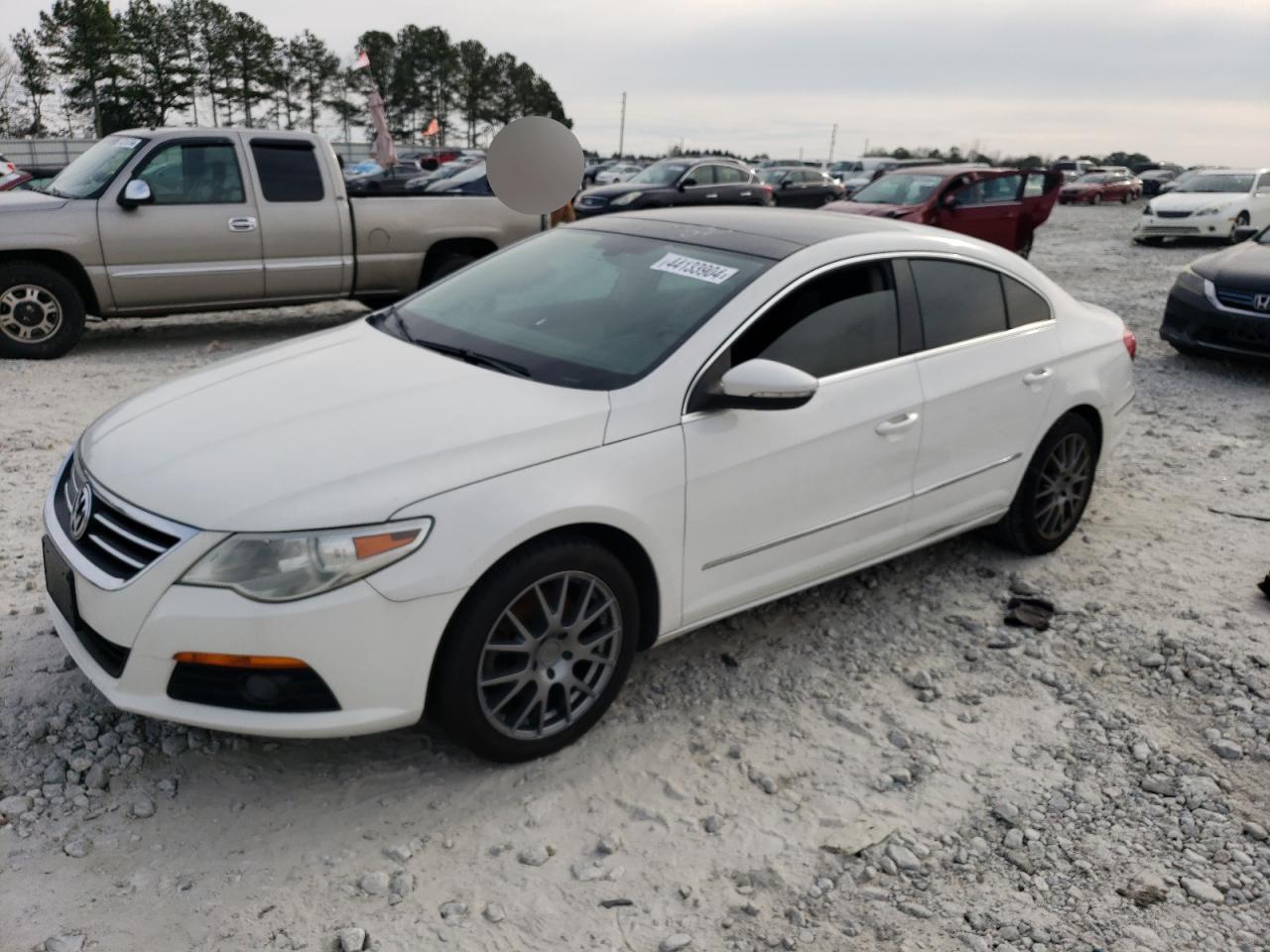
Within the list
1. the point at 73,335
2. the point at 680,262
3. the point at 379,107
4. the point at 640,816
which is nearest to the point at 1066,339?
the point at 680,262

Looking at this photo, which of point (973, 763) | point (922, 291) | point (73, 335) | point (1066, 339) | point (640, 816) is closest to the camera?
point (640, 816)

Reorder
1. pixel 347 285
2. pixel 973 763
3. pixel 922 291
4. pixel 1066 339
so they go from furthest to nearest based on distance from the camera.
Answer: pixel 347 285, pixel 1066 339, pixel 922 291, pixel 973 763

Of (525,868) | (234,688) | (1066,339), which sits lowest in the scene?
(525,868)

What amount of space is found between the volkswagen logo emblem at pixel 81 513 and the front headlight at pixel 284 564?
53 centimetres

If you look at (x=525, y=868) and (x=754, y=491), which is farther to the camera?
(x=754, y=491)

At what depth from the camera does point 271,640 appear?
2.68m

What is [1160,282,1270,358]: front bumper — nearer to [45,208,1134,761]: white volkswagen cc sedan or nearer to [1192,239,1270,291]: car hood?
[1192,239,1270,291]: car hood

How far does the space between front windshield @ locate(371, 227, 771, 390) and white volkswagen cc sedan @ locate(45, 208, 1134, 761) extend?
0.05 feet

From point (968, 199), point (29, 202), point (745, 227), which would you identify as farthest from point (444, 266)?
point (968, 199)

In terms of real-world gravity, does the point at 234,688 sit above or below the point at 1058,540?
above

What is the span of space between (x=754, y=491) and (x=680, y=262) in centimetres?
92

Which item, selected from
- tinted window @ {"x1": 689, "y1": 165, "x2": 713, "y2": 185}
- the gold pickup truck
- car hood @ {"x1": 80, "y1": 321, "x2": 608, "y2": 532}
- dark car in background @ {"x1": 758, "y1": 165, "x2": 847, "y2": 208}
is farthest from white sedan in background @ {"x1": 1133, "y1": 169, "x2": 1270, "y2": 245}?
car hood @ {"x1": 80, "y1": 321, "x2": 608, "y2": 532}

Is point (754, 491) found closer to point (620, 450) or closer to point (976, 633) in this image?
point (620, 450)

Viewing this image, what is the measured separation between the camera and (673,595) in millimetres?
3371
